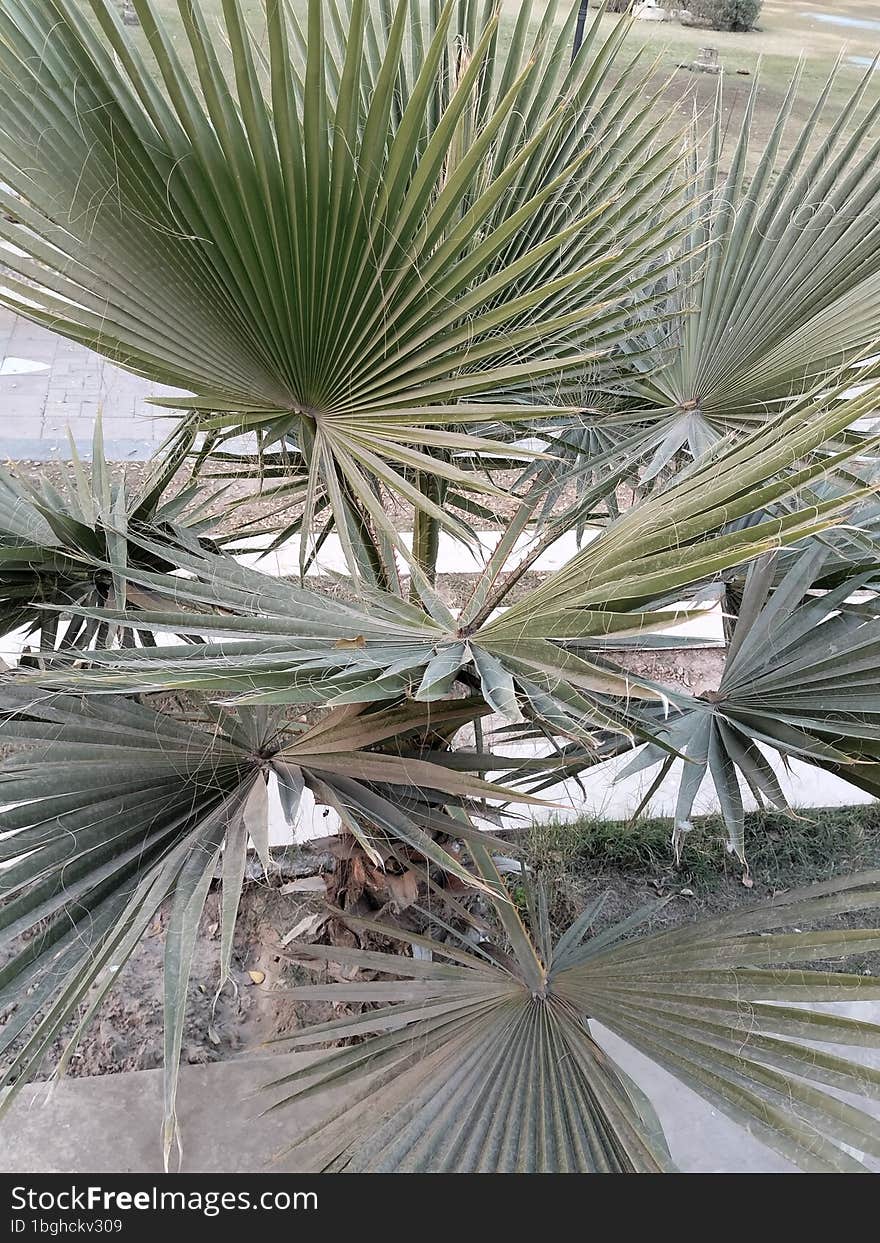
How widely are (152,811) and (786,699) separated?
85 cm

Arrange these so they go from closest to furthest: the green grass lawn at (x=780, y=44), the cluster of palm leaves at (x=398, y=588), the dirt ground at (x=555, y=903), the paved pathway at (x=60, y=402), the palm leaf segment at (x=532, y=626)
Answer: the palm leaf segment at (x=532, y=626), the cluster of palm leaves at (x=398, y=588), the dirt ground at (x=555, y=903), the paved pathway at (x=60, y=402), the green grass lawn at (x=780, y=44)

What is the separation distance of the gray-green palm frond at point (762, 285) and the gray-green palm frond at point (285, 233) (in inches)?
11.7

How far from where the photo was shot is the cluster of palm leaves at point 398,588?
979mm

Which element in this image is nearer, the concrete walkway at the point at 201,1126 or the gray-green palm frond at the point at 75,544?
the gray-green palm frond at the point at 75,544

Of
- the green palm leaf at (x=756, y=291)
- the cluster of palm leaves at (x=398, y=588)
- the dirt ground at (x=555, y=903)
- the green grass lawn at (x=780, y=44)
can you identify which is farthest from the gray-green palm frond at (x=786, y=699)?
the green grass lawn at (x=780, y=44)

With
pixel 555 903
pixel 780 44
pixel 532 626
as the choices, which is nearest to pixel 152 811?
pixel 532 626

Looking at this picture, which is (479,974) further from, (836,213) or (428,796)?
(836,213)

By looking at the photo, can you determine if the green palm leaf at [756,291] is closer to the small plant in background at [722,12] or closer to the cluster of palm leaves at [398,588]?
the cluster of palm leaves at [398,588]

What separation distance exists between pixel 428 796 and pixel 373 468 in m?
0.44

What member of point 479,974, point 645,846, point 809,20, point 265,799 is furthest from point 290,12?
point 809,20

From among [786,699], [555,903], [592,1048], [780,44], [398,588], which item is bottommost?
[592,1048]

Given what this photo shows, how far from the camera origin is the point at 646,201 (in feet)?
5.17

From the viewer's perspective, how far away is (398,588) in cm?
146

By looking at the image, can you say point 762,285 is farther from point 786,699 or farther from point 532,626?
point 532,626
